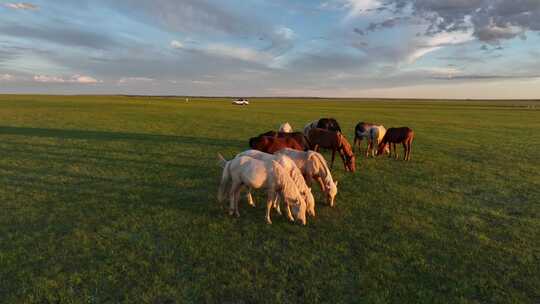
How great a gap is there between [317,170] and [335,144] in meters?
4.63

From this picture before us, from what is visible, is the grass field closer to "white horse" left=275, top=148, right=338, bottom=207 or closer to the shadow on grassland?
"white horse" left=275, top=148, right=338, bottom=207

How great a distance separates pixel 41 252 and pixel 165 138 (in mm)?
14981

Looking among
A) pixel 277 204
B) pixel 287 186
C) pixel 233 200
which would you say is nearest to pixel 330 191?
pixel 277 204

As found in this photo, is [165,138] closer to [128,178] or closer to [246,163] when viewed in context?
[128,178]

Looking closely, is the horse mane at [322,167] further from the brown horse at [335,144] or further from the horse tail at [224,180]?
the brown horse at [335,144]

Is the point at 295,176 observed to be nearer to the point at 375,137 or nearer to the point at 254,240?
the point at 254,240

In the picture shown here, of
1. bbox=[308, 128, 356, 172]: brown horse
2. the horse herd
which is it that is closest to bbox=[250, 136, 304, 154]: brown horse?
the horse herd

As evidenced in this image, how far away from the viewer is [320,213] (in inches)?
321

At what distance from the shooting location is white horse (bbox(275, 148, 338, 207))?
8578mm

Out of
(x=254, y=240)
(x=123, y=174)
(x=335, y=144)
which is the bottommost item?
(x=254, y=240)

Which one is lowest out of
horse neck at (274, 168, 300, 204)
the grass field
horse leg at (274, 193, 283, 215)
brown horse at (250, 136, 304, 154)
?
the grass field

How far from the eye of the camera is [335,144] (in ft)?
42.8

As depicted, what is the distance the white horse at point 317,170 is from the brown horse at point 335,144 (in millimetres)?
4196

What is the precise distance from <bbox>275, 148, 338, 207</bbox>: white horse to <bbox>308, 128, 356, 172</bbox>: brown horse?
420 centimetres
